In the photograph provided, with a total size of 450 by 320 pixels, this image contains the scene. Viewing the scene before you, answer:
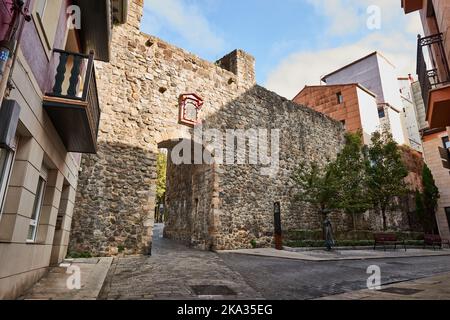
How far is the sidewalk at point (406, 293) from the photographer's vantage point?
12.3ft

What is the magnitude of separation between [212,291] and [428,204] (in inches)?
788

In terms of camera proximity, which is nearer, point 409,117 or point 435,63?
point 435,63

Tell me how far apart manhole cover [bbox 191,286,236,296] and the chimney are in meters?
10.1

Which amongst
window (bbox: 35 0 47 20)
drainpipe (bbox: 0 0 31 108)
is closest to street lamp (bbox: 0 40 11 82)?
drainpipe (bbox: 0 0 31 108)

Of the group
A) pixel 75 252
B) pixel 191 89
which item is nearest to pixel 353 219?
pixel 191 89

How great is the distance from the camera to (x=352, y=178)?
14.3 m

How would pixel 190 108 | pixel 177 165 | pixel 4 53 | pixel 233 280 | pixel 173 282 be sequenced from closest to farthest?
1. pixel 4 53
2. pixel 173 282
3. pixel 233 280
4. pixel 190 108
5. pixel 177 165

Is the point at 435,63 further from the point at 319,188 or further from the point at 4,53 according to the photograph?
the point at 4,53

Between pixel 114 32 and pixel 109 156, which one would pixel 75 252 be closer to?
pixel 109 156

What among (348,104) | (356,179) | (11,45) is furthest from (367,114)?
(11,45)

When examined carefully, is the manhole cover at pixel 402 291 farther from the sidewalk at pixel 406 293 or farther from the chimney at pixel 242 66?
the chimney at pixel 242 66

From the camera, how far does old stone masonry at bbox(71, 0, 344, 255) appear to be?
27.4 ft

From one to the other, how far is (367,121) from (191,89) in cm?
1317
